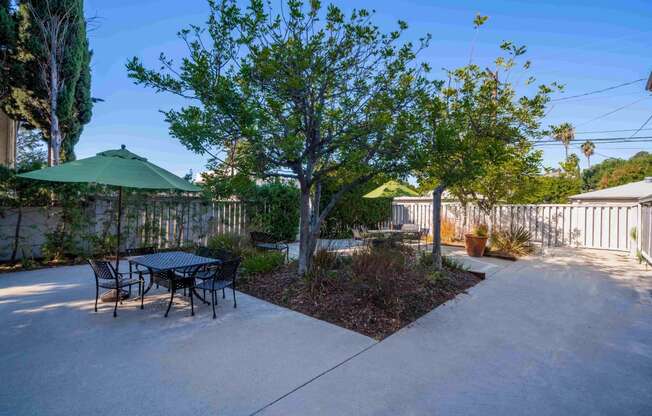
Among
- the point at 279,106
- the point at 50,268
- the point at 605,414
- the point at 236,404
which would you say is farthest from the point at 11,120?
the point at 605,414

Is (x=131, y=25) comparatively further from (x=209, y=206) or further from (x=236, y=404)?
(x=236, y=404)

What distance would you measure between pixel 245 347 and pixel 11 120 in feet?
46.7

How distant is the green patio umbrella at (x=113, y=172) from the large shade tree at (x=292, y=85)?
69 cm

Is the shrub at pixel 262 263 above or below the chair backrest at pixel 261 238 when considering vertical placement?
below

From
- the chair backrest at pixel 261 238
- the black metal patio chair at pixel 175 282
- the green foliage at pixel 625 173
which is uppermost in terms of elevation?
the green foliage at pixel 625 173

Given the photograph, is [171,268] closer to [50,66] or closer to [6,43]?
[50,66]

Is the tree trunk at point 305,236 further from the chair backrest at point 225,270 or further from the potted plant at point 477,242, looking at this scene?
the potted plant at point 477,242

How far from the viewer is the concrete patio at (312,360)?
2.45 meters

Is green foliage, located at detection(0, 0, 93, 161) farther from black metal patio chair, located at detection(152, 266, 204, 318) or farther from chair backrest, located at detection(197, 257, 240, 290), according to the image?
chair backrest, located at detection(197, 257, 240, 290)

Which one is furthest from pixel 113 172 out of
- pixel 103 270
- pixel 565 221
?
pixel 565 221

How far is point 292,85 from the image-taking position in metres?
4.32

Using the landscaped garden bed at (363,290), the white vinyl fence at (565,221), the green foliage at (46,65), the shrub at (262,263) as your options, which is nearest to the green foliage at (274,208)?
the shrub at (262,263)

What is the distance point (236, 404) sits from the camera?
94.6 inches

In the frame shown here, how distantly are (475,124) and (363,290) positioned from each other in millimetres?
4412
